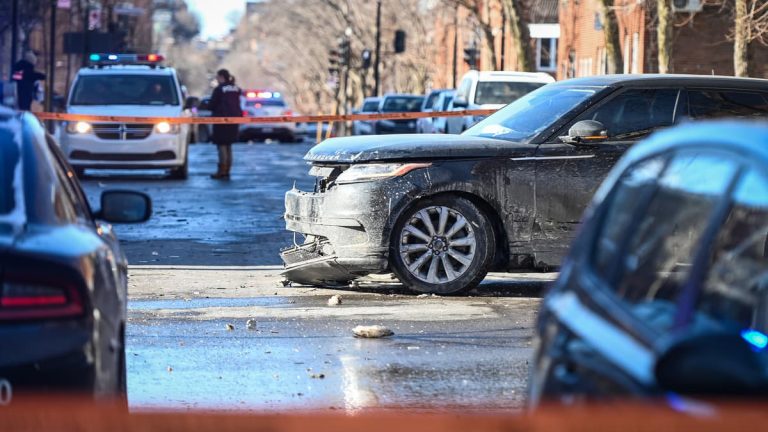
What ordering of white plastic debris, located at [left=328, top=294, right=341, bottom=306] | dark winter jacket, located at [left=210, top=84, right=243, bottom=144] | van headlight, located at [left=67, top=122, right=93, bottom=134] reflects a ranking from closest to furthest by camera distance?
white plastic debris, located at [left=328, top=294, right=341, bottom=306], van headlight, located at [left=67, top=122, right=93, bottom=134], dark winter jacket, located at [left=210, top=84, right=243, bottom=144]

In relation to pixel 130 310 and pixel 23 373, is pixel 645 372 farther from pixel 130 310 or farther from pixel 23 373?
pixel 130 310

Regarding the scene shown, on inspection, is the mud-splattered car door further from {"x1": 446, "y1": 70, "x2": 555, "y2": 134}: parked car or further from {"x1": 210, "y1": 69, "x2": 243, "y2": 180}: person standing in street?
{"x1": 446, "y1": 70, "x2": 555, "y2": 134}: parked car

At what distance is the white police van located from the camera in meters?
24.5

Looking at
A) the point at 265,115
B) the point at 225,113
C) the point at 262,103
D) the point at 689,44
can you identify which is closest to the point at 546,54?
the point at 262,103

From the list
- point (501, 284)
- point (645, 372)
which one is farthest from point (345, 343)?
point (645, 372)

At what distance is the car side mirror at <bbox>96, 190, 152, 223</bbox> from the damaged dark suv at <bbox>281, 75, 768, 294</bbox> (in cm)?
457

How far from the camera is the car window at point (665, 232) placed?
328 cm

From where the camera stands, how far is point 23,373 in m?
3.95

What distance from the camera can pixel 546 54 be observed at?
237 ft

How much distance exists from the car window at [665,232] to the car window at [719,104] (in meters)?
7.50

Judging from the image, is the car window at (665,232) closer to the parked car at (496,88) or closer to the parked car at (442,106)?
the parked car at (496,88)

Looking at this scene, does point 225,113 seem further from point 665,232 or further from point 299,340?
point 665,232

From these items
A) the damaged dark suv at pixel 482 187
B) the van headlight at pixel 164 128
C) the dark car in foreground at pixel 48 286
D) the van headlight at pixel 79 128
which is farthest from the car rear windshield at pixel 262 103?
the dark car in foreground at pixel 48 286

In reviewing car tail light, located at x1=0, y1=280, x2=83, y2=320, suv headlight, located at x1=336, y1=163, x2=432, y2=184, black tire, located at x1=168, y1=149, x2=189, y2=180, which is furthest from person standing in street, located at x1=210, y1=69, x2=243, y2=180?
car tail light, located at x1=0, y1=280, x2=83, y2=320
